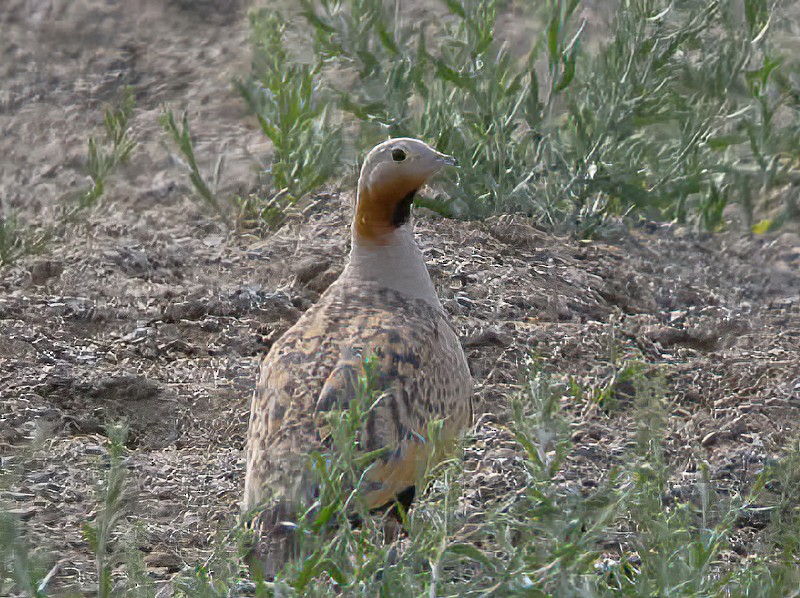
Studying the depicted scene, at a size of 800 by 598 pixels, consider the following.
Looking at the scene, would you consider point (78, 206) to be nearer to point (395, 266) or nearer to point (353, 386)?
point (395, 266)

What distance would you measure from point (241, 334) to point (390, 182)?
1.38m

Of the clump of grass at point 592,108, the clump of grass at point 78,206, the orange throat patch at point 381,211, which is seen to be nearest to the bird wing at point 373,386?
the orange throat patch at point 381,211

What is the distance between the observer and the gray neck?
383 cm

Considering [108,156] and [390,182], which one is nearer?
[390,182]

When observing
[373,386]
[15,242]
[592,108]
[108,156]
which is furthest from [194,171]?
[373,386]

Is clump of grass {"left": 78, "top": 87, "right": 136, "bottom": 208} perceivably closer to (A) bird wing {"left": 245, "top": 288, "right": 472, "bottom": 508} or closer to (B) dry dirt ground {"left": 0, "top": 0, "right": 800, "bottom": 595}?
(B) dry dirt ground {"left": 0, "top": 0, "right": 800, "bottom": 595}

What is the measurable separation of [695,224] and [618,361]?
5.64 feet

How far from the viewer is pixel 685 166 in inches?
224

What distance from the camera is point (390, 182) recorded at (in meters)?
3.80

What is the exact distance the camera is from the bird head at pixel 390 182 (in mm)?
3777

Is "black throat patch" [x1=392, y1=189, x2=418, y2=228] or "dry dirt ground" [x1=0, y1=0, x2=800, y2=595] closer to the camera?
"black throat patch" [x1=392, y1=189, x2=418, y2=228]

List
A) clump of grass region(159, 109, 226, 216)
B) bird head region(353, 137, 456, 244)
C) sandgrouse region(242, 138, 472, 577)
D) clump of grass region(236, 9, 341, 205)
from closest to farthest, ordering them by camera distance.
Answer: sandgrouse region(242, 138, 472, 577) → bird head region(353, 137, 456, 244) → clump of grass region(236, 9, 341, 205) → clump of grass region(159, 109, 226, 216)

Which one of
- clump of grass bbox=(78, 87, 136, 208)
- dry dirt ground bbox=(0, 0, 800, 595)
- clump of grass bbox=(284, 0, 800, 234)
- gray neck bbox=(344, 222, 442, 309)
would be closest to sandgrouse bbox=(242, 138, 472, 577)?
gray neck bbox=(344, 222, 442, 309)

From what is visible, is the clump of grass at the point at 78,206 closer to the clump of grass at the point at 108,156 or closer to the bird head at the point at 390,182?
the clump of grass at the point at 108,156
